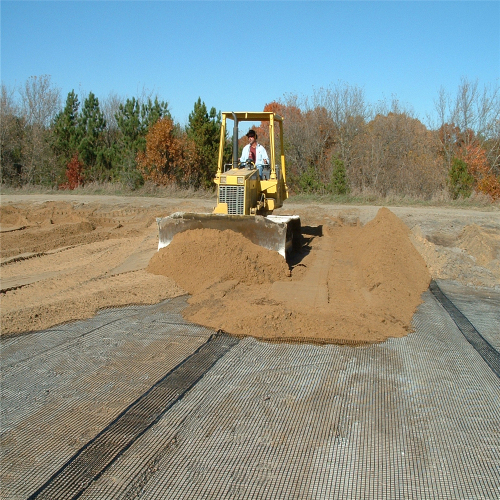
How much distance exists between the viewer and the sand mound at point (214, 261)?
320 inches

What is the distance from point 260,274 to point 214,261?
771mm

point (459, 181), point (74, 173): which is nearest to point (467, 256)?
point (459, 181)

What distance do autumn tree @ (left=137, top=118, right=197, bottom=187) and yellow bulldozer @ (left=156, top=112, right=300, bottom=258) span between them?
15.8m

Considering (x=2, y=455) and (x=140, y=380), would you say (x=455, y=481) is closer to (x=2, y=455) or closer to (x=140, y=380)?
(x=140, y=380)

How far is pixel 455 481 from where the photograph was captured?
311 centimetres

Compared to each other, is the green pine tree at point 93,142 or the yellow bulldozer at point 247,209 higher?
the green pine tree at point 93,142

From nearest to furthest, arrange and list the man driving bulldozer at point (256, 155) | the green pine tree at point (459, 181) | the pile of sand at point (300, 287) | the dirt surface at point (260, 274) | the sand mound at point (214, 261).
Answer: the pile of sand at point (300, 287)
the dirt surface at point (260, 274)
the sand mound at point (214, 261)
the man driving bulldozer at point (256, 155)
the green pine tree at point (459, 181)

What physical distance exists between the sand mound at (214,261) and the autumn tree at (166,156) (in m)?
17.7

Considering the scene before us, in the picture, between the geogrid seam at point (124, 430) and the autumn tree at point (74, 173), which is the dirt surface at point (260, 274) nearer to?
the geogrid seam at point (124, 430)

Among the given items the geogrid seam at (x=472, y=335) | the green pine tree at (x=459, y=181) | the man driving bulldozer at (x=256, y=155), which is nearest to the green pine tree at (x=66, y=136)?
the green pine tree at (x=459, y=181)

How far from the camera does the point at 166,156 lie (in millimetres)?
26453

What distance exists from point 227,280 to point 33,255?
17.7 ft

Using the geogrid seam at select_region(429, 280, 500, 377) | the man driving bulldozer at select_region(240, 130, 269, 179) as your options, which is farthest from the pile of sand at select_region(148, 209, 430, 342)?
the man driving bulldozer at select_region(240, 130, 269, 179)

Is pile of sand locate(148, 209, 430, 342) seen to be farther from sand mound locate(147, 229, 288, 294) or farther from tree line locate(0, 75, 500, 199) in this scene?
tree line locate(0, 75, 500, 199)
